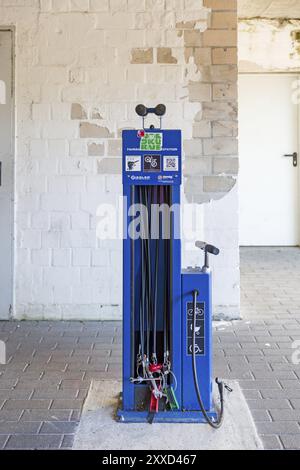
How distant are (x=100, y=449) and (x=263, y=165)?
701 cm

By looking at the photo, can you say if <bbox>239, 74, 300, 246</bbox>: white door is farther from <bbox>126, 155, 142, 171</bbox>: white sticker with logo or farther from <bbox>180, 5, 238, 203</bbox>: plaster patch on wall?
<bbox>126, 155, 142, 171</bbox>: white sticker with logo

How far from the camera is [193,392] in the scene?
288 cm

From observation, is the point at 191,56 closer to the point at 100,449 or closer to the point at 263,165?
the point at 100,449

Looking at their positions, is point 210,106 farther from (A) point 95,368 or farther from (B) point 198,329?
(B) point 198,329

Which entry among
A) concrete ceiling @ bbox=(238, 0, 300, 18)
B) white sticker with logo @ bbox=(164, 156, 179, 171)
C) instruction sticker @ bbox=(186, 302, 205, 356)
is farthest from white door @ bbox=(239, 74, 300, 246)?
white sticker with logo @ bbox=(164, 156, 179, 171)

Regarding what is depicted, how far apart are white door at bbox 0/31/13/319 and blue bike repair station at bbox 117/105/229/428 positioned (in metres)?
2.27

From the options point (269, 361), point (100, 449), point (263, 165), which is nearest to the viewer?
point (100, 449)

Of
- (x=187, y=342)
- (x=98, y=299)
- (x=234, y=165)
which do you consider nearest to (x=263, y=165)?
(x=234, y=165)

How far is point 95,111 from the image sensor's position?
4.81 metres

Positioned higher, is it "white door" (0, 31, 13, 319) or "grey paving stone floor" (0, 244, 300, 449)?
"white door" (0, 31, 13, 319)

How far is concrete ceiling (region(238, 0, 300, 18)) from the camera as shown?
758cm

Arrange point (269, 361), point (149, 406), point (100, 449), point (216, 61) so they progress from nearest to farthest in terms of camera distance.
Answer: point (100, 449), point (149, 406), point (269, 361), point (216, 61)

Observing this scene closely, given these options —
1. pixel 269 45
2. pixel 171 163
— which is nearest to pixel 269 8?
pixel 269 45

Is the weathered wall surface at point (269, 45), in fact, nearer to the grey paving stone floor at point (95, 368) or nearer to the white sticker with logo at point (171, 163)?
the grey paving stone floor at point (95, 368)
